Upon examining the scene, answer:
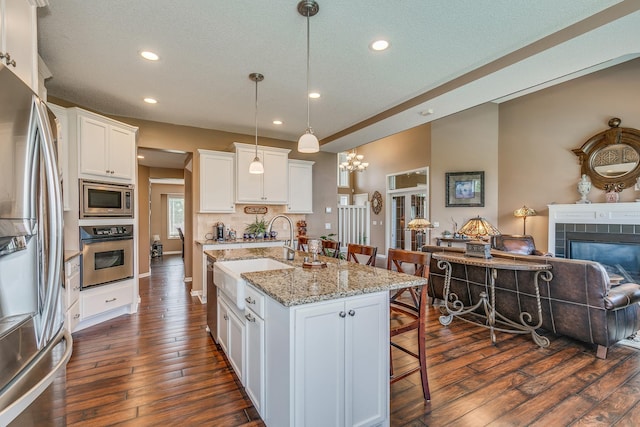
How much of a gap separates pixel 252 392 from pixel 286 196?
360 cm

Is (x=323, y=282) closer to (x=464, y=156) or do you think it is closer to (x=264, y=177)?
(x=264, y=177)

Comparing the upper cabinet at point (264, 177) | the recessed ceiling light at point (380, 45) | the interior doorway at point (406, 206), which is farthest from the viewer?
the interior doorway at point (406, 206)

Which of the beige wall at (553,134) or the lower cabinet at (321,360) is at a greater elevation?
the beige wall at (553,134)

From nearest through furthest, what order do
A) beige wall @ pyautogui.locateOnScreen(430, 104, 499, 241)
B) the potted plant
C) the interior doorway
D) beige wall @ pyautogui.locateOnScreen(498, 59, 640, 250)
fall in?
the potted plant → beige wall @ pyautogui.locateOnScreen(498, 59, 640, 250) → beige wall @ pyautogui.locateOnScreen(430, 104, 499, 241) → the interior doorway

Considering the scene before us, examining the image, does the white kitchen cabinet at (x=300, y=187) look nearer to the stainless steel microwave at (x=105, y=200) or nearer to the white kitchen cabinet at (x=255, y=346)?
the stainless steel microwave at (x=105, y=200)

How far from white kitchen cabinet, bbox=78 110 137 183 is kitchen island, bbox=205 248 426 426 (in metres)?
2.77

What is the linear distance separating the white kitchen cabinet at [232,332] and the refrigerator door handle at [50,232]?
1.03 meters

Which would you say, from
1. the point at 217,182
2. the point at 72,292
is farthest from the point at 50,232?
the point at 217,182

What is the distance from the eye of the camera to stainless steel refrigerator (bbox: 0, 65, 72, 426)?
94 cm

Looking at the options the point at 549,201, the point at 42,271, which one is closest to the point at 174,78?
the point at 42,271

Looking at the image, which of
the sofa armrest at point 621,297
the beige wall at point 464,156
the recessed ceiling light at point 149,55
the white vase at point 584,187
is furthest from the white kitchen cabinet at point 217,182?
the white vase at point 584,187

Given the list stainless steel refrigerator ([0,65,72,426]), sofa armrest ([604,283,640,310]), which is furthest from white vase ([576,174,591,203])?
stainless steel refrigerator ([0,65,72,426])

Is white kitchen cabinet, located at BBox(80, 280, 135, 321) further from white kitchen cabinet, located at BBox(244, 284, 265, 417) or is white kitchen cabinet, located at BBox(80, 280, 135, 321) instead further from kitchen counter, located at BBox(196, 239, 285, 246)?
white kitchen cabinet, located at BBox(244, 284, 265, 417)

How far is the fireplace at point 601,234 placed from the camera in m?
4.93
